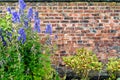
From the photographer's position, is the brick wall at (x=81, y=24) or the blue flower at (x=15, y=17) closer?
the blue flower at (x=15, y=17)

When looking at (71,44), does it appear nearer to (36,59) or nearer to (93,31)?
(93,31)

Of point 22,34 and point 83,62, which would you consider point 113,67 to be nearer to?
point 83,62

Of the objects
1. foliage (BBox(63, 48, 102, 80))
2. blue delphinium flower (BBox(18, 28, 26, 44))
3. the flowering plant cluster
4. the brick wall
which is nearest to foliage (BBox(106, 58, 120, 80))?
foliage (BBox(63, 48, 102, 80))

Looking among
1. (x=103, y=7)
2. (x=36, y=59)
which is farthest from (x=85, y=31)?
(x=36, y=59)

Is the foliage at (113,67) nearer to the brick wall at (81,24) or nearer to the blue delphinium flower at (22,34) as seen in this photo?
the brick wall at (81,24)

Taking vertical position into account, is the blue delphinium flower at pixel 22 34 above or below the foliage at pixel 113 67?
above

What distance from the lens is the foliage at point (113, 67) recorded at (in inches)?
297

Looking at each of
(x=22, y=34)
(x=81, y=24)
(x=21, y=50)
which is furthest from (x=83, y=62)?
(x=22, y=34)

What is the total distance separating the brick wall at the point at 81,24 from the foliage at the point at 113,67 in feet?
1.68

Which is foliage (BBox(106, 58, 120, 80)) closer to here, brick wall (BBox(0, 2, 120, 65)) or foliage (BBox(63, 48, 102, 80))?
foliage (BBox(63, 48, 102, 80))

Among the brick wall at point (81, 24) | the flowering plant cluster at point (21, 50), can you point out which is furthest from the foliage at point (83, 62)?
the flowering plant cluster at point (21, 50)

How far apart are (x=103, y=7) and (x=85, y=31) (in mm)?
712

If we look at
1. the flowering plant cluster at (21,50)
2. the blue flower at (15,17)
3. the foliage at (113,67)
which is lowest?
the foliage at (113,67)

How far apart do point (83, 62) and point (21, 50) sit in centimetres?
196
